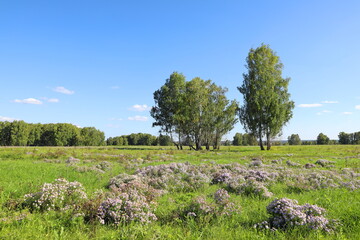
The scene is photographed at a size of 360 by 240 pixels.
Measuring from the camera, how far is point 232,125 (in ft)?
211

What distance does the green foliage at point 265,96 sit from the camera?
51.8 meters

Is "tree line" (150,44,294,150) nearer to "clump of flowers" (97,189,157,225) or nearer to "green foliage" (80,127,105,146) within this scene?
"clump of flowers" (97,189,157,225)

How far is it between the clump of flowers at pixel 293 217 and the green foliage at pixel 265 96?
46.9 meters

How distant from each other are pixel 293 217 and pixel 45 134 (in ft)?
462

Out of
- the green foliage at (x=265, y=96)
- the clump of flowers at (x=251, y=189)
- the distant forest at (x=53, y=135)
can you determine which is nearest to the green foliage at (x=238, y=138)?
the distant forest at (x=53, y=135)

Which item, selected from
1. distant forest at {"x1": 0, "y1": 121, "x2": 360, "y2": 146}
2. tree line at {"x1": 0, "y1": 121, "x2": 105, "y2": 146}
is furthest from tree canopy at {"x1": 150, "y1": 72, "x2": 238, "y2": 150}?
tree line at {"x1": 0, "y1": 121, "x2": 105, "y2": 146}

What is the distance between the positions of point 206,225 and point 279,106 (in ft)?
167

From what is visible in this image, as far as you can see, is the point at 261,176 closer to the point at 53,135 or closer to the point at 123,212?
the point at 123,212

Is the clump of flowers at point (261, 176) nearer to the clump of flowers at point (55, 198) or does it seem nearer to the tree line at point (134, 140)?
the clump of flowers at point (55, 198)

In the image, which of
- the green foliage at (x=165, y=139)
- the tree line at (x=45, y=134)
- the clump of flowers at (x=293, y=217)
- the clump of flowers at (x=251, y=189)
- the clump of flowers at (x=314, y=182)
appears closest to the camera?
the clump of flowers at (x=293, y=217)

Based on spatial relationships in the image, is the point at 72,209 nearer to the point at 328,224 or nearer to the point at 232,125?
the point at 328,224

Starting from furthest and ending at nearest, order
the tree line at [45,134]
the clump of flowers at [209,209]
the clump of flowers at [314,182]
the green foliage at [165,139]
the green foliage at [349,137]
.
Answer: the green foliage at [349,137], the tree line at [45,134], the green foliage at [165,139], the clump of flowers at [314,182], the clump of flowers at [209,209]

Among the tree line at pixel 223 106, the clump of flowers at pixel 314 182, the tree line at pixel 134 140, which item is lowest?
the clump of flowers at pixel 314 182

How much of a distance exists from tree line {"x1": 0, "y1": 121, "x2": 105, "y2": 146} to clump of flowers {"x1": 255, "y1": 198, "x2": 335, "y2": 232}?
12984 cm
